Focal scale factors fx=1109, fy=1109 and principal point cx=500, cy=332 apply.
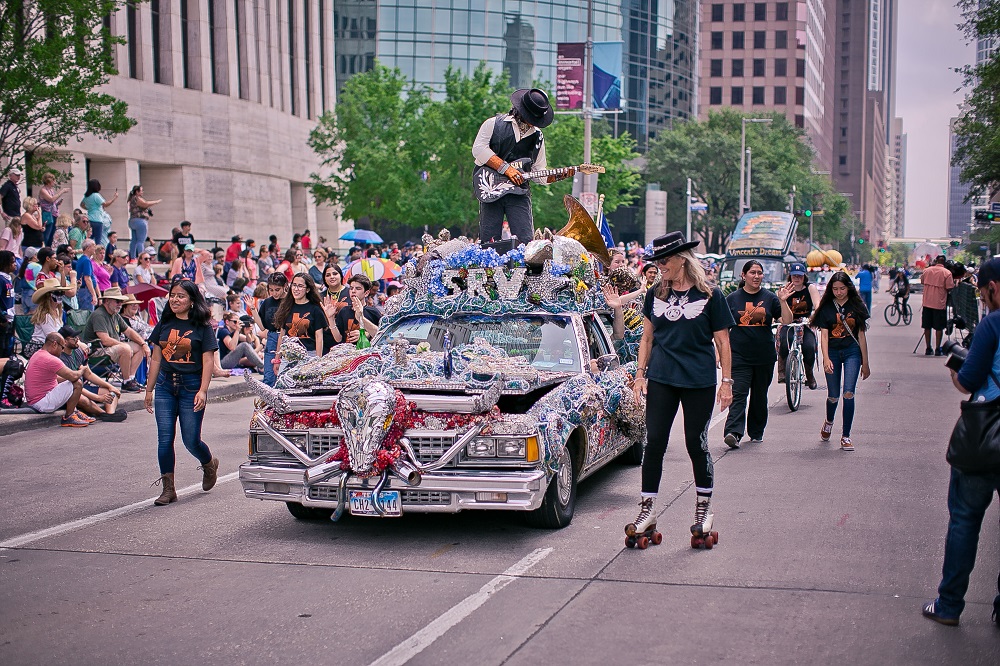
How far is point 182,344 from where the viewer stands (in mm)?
8938

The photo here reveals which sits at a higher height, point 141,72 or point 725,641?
point 141,72

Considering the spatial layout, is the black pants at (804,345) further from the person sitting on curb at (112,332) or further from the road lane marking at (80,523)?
the person sitting on curb at (112,332)

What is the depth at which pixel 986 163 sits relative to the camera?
102 feet

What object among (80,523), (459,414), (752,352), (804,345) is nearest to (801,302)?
(752,352)

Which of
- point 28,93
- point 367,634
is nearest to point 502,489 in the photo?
point 367,634

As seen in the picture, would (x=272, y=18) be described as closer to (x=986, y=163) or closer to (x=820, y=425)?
(x=986, y=163)

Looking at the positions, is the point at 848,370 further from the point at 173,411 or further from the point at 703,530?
the point at 173,411

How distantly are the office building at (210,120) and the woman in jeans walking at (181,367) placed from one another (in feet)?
91.7

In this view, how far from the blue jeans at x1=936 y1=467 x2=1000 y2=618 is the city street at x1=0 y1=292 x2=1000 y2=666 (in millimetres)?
169

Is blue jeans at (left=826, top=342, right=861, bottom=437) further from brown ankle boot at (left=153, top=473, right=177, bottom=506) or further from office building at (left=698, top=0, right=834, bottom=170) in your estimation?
office building at (left=698, top=0, right=834, bottom=170)

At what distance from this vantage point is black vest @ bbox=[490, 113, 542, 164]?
1110 cm

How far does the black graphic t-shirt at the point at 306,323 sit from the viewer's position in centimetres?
1117

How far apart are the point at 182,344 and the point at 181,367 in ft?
0.63

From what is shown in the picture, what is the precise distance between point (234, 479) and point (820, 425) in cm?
713
